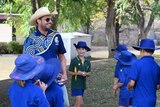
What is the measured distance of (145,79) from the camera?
5809 mm

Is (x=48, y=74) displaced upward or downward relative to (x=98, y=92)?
upward

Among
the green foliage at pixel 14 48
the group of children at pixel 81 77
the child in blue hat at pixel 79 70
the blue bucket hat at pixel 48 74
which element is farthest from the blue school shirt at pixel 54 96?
the green foliage at pixel 14 48

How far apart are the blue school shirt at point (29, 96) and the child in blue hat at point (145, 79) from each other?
7.30 ft

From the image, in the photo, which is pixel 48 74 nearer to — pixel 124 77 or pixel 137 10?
pixel 124 77

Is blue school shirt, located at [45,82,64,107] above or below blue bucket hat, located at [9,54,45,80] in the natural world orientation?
below

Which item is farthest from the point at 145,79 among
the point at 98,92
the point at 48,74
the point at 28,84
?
the point at 98,92

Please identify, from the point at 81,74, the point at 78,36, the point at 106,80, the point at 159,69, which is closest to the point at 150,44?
the point at 159,69

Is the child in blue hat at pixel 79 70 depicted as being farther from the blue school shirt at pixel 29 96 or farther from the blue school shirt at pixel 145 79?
the blue school shirt at pixel 29 96

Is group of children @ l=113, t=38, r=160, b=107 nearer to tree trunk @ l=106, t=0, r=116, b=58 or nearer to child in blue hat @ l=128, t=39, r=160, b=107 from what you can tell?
child in blue hat @ l=128, t=39, r=160, b=107

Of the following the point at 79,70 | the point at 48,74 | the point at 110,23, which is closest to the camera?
the point at 48,74

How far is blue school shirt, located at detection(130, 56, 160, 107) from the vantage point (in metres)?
5.79

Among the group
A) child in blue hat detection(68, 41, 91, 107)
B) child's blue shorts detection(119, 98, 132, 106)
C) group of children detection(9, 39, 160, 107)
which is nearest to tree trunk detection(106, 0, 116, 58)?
child in blue hat detection(68, 41, 91, 107)

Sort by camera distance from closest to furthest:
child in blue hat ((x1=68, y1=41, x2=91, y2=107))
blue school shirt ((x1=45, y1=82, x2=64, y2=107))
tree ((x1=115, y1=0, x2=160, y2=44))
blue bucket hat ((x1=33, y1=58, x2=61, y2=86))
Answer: blue bucket hat ((x1=33, y1=58, x2=61, y2=86))
blue school shirt ((x1=45, y1=82, x2=64, y2=107))
child in blue hat ((x1=68, y1=41, x2=91, y2=107))
tree ((x1=115, y1=0, x2=160, y2=44))

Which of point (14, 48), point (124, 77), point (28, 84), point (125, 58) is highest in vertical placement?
point (28, 84)
